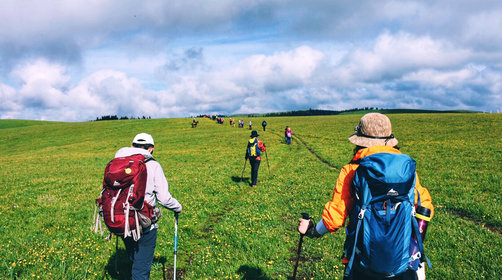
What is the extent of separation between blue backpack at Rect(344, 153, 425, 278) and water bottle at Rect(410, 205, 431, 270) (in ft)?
0.06

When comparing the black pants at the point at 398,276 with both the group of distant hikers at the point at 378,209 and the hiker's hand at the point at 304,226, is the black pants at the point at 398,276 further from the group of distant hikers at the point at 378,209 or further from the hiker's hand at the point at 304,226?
the hiker's hand at the point at 304,226

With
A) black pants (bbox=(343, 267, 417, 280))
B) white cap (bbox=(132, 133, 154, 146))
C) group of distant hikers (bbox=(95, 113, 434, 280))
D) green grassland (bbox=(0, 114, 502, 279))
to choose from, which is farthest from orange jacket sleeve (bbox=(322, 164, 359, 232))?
white cap (bbox=(132, 133, 154, 146))

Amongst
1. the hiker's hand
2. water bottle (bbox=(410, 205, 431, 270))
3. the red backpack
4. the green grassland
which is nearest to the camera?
water bottle (bbox=(410, 205, 431, 270))

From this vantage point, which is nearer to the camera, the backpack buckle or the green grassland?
the backpack buckle

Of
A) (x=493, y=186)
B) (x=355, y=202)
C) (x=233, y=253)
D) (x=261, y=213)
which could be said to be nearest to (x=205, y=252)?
(x=233, y=253)

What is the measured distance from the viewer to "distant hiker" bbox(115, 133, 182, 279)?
5006mm

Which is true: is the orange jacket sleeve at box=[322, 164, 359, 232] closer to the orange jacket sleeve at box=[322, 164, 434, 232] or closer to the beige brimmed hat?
the orange jacket sleeve at box=[322, 164, 434, 232]

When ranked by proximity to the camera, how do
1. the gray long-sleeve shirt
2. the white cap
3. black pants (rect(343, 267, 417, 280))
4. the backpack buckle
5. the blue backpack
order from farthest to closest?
the white cap < the gray long-sleeve shirt < black pants (rect(343, 267, 417, 280)) < the backpack buckle < the blue backpack

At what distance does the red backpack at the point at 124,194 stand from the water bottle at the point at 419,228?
13.4 ft

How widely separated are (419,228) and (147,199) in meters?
4.31

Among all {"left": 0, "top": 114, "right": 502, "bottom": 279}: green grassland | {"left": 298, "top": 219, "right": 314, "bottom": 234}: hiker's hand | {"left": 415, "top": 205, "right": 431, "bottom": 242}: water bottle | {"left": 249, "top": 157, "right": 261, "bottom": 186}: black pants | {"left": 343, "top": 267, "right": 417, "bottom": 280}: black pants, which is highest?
{"left": 415, "top": 205, "right": 431, "bottom": 242}: water bottle

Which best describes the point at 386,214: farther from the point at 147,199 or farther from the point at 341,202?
the point at 147,199

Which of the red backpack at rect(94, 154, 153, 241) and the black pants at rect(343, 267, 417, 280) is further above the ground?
the red backpack at rect(94, 154, 153, 241)

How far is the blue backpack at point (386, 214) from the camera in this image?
2.94 meters
